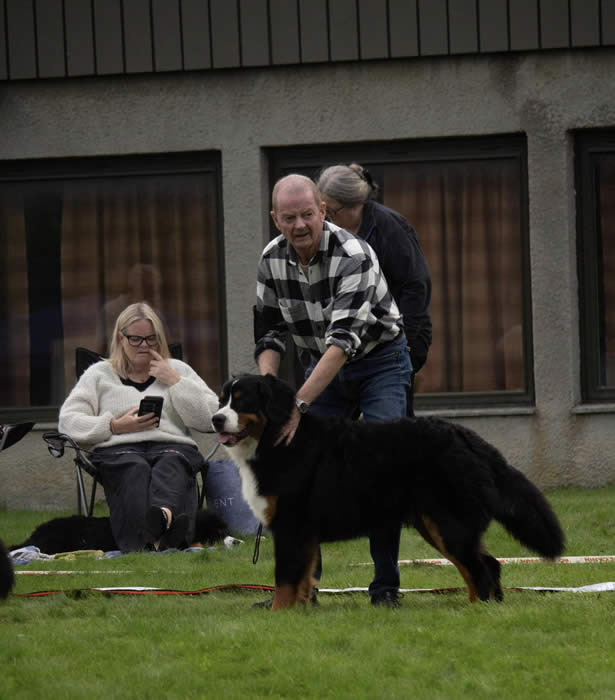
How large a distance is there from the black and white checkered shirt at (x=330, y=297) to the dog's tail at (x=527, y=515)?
0.81 meters

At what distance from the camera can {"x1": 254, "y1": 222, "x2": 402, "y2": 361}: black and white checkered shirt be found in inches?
230

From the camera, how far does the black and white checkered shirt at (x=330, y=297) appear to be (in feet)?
19.2

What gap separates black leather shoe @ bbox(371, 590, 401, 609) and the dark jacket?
1.17 meters

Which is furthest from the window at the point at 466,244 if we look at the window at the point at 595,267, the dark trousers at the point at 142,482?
the dark trousers at the point at 142,482

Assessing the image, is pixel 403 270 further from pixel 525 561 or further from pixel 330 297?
pixel 525 561

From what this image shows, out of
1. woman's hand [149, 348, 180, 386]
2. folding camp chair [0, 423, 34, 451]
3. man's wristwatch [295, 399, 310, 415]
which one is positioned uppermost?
woman's hand [149, 348, 180, 386]

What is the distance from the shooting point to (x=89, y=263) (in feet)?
38.0

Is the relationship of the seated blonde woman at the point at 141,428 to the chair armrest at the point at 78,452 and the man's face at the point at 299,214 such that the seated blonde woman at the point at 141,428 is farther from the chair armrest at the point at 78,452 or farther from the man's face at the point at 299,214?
the man's face at the point at 299,214

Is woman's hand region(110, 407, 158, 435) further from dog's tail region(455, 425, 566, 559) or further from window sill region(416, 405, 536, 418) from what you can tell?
dog's tail region(455, 425, 566, 559)

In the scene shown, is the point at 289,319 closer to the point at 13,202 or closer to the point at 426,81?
the point at 426,81

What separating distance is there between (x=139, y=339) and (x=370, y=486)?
Answer: 136 inches

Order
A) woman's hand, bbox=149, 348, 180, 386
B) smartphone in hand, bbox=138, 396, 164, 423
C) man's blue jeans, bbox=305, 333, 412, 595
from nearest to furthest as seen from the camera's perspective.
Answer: man's blue jeans, bbox=305, 333, 412, 595 < smartphone in hand, bbox=138, 396, 164, 423 < woman's hand, bbox=149, 348, 180, 386

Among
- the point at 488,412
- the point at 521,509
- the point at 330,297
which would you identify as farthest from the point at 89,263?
the point at 521,509

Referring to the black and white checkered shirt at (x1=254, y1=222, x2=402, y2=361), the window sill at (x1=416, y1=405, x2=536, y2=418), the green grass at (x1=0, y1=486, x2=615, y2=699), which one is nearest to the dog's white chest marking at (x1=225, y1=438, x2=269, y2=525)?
the green grass at (x1=0, y1=486, x2=615, y2=699)
